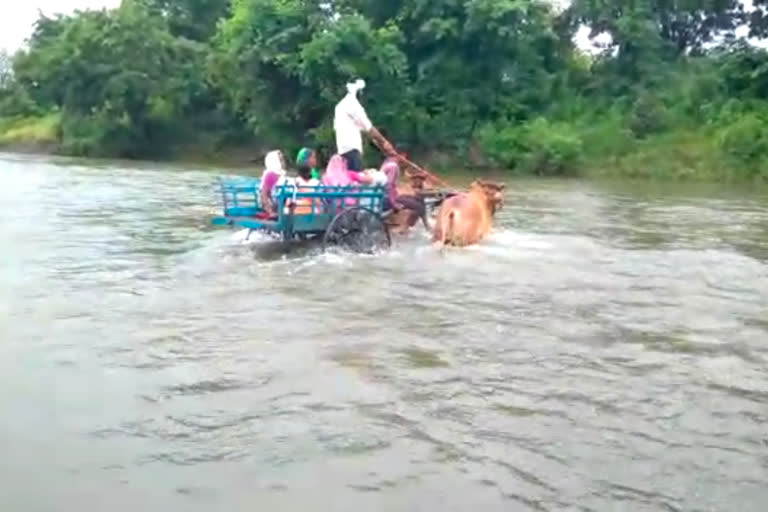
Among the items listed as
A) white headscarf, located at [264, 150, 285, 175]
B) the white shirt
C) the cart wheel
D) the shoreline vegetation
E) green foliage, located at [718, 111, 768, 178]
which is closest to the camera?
the cart wheel

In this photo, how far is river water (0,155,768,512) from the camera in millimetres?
5223

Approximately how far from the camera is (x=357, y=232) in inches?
496

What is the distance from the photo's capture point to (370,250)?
12695mm

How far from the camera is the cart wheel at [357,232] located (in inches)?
487

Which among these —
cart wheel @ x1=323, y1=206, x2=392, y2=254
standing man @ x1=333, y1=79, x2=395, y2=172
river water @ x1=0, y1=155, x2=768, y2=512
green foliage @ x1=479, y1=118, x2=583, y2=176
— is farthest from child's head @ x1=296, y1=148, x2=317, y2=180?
green foliage @ x1=479, y1=118, x2=583, y2=176

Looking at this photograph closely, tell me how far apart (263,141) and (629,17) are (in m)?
14.0

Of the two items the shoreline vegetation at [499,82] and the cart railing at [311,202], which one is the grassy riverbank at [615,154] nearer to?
the shoreline vegetation at [499,82]

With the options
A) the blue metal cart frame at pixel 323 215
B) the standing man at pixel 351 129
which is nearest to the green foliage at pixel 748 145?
the standing man at pixel 351 129

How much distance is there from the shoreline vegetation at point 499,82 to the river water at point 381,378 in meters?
19.9

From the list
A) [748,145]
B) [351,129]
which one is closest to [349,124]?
[351,129]

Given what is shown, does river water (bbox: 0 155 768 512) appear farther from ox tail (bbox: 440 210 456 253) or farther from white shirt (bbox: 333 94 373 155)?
white shirt (bbox: 333 94 373 155)

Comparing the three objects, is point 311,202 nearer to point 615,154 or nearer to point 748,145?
point 748,145

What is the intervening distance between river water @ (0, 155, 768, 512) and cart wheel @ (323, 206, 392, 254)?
276 mm

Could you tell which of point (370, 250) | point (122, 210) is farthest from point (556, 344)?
point (122, 210)
